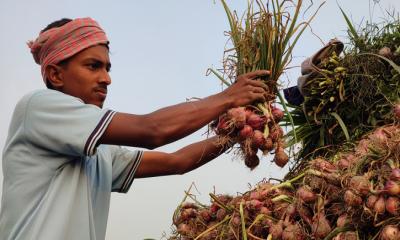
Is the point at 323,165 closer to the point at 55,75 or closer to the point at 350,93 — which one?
the point at 350,93

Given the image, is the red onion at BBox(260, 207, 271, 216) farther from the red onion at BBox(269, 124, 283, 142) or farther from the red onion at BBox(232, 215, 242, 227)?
the red onion at BBox(269, 124, 283, 142)

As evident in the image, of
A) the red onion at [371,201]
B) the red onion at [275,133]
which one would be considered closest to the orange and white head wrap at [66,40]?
the red onion at [275,133]

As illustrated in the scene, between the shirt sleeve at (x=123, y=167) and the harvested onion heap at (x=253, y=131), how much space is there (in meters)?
0.66

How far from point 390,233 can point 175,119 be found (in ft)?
2.96

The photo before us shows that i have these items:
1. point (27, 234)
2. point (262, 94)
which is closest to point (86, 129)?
point (27, 234)

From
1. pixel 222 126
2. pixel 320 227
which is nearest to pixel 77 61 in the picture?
pixel 222 126

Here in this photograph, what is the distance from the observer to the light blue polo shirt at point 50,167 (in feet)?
7.04

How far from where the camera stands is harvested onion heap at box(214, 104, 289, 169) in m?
2.32

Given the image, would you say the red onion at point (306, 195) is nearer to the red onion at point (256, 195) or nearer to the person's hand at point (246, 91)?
the red onion at point (256, 195)

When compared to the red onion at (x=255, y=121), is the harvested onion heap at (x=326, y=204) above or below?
below

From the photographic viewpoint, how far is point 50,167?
225cm

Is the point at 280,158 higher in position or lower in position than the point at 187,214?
higher

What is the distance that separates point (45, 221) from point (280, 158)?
940mm

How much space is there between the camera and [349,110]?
8.76 feet
